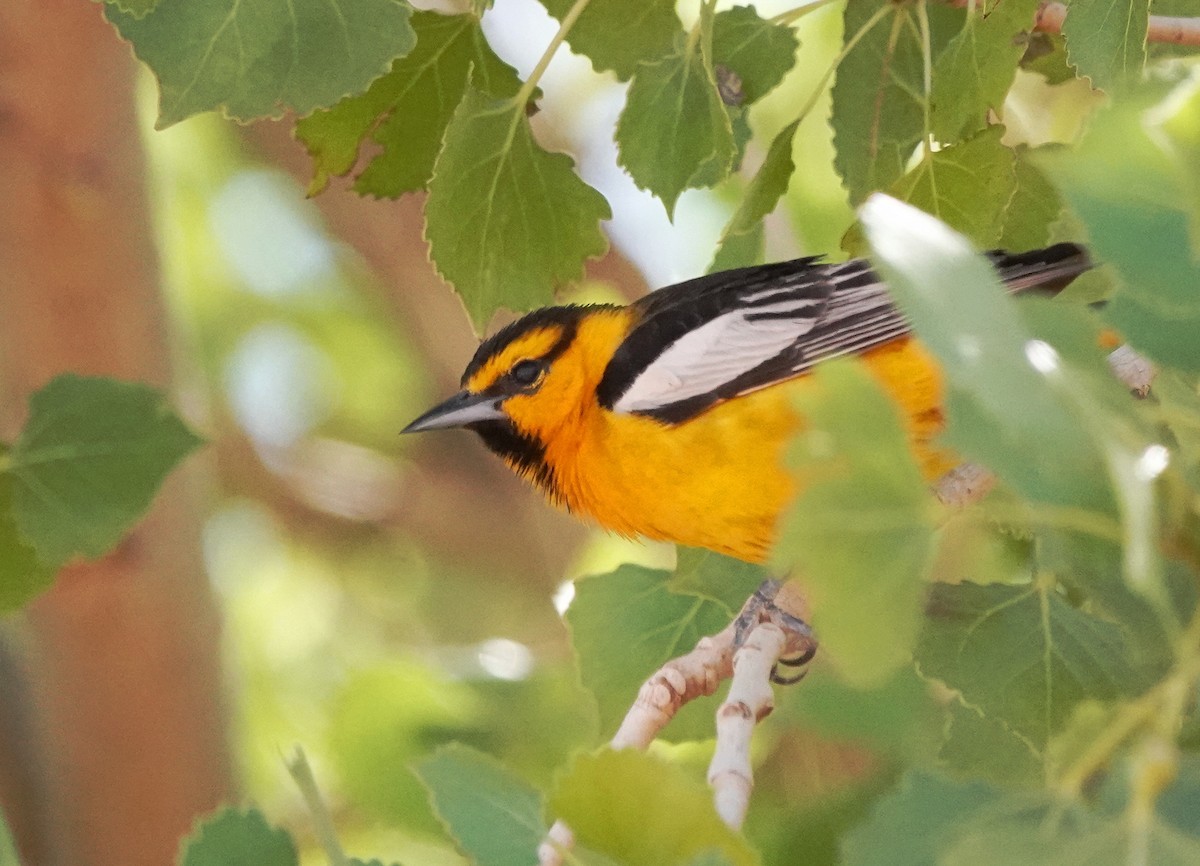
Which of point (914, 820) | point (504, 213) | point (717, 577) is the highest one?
point (504, 213)

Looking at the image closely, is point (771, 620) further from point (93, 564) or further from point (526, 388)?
point (93, 564)

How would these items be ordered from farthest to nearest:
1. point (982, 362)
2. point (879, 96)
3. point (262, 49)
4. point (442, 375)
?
1. point (442, 375)
2. point (879, 96)
3. point (262, 49)
4. point (982, 362)

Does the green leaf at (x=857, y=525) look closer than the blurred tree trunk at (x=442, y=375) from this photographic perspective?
Yes

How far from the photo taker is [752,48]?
132 cm

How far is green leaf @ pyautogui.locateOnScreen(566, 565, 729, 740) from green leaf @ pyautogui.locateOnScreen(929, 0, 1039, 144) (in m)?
0.53

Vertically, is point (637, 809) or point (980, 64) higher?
point (980, 64)

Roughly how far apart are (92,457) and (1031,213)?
3.04 feet

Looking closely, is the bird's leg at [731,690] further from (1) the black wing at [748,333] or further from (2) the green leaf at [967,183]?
(2) the green leaf at [967,183]

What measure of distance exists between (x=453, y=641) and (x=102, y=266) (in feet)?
7.03

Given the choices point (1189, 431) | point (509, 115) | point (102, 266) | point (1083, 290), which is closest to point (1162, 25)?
point (1083, 290)

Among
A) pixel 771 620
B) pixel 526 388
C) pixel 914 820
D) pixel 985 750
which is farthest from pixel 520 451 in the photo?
Answer: pixel 914 820

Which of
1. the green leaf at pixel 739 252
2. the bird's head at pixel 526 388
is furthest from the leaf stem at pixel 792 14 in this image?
the bird's head at pixel 526 388

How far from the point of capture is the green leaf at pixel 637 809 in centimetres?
62

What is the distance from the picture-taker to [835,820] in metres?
1.35
